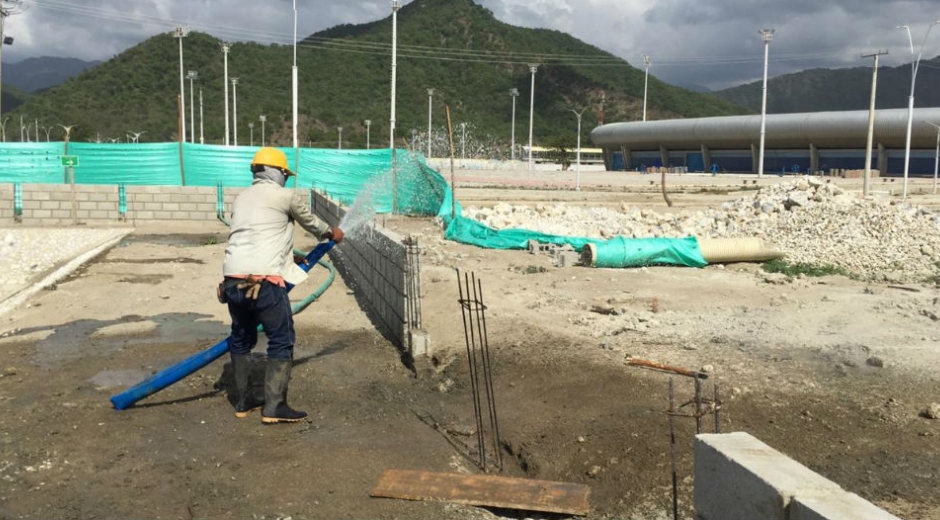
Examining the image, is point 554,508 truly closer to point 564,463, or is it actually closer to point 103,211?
point 564,463

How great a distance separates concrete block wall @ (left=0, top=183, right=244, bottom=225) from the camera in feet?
66.1

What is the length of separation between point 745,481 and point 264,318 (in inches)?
135

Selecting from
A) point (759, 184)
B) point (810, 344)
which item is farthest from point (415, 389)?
point (759, 184)

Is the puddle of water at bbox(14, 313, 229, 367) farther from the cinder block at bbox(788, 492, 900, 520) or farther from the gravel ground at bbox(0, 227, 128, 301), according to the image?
the cinder block at bbox(788, 492, 900, 520)

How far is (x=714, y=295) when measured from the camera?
33.3 feet

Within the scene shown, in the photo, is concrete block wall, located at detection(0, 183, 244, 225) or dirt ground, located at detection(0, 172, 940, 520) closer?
dirt ground, located at detection(0, 172, 940, 520)

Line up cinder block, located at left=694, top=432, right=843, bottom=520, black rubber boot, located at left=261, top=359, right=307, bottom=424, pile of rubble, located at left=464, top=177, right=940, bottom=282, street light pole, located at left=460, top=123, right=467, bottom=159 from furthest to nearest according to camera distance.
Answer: street light pole, located at left=460, top=123, right=467, bottom=159, pile of rubble, located at left=464, top=177, right=940, bottom=282, black rubber boot, located at left=261, top=359, right=307, bottom=424, cinder block, located at left=694, top=432, right=843, bottom=520

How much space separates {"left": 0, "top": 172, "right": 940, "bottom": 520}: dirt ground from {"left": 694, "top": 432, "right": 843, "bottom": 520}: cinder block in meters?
1.01

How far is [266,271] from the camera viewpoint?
532cm

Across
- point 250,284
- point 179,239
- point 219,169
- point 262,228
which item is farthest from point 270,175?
point 219,169

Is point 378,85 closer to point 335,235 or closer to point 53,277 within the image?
point 53,277

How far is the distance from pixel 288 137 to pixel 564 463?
9753cm

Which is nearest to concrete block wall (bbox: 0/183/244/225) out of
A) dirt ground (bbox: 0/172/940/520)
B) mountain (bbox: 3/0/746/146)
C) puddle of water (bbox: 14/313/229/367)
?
dirt ground (bbox: 0/172/940/520)

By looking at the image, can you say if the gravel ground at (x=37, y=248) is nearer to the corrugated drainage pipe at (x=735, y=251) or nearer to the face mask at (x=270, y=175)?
the face mask at (x=270, y=175)
